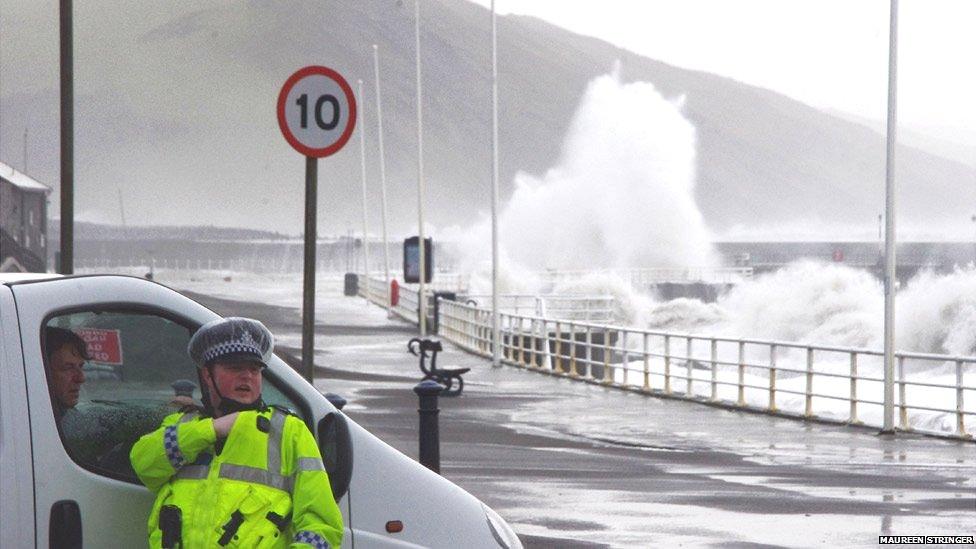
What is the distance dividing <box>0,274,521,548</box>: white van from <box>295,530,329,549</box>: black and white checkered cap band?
1.31 ft

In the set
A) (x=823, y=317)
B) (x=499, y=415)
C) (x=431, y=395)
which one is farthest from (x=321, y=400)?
(x=823, y=317)

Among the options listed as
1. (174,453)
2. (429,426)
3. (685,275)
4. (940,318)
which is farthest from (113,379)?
(685,275)

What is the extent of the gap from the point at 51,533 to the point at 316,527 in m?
0.73

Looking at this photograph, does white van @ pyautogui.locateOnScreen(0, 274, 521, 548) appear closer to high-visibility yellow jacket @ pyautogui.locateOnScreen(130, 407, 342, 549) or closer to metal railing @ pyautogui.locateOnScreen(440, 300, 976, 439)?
high-visibility yellow jacket @ pyautogui.locateOnScreen(130, 407, 342, 549)

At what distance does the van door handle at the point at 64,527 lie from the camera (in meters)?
4.67

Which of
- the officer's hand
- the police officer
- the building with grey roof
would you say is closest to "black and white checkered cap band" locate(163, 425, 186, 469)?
the police officer

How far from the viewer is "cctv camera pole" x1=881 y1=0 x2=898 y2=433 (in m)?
21.7

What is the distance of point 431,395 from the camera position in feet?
37.0

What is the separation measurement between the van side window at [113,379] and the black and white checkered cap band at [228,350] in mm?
361

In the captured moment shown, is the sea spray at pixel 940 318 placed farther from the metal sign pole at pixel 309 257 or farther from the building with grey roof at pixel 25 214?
the metal sign pole at pixel 309 257

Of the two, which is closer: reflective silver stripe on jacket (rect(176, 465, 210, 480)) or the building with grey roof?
reflective silver stripe on jacket (rect(176, 465, 210, 480))

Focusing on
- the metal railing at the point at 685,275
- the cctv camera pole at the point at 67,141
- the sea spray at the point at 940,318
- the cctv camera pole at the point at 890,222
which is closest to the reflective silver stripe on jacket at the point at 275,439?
the cctv camera pole at the point at 67,141

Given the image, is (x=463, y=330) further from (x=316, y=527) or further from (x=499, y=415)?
(x=316, y=527)

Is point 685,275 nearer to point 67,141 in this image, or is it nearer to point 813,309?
point 813,309
